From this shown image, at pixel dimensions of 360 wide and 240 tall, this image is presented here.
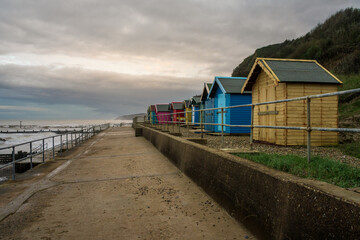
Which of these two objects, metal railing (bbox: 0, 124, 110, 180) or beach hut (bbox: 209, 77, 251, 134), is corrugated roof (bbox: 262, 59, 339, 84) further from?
metal railing (bbox: 0, 124, 110, 180)

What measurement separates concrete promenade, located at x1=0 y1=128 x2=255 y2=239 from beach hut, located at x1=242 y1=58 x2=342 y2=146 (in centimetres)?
548

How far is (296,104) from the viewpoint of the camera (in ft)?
32.9

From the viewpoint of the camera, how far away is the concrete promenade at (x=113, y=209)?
347 cm

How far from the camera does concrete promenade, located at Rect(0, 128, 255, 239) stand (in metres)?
3.47

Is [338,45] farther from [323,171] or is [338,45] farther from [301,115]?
[323,171]

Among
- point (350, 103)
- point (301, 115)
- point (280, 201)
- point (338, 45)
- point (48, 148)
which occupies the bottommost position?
point (48, 148)

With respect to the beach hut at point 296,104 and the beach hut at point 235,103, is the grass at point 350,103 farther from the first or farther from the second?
the beach hut at point 296,104

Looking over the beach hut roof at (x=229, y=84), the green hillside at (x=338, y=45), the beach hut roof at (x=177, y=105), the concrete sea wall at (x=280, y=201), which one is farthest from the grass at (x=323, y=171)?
the beach hut roof at (x=177, y=105)

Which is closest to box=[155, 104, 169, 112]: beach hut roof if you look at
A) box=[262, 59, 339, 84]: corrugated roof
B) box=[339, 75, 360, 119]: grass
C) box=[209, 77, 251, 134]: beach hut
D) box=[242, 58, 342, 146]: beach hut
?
box=[209, 77, 251, 134]: beach hut

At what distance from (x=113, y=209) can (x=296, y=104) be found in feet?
27.6

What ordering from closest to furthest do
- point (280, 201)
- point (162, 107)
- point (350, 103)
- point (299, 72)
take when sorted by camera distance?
point (280, 201)
point (299, 72)
point (350, 103)
point (162, 107)

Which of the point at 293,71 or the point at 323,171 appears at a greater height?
the point at 293,71

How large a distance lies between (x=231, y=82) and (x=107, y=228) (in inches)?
603

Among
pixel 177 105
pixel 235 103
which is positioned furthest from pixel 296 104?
pixel 177 105
